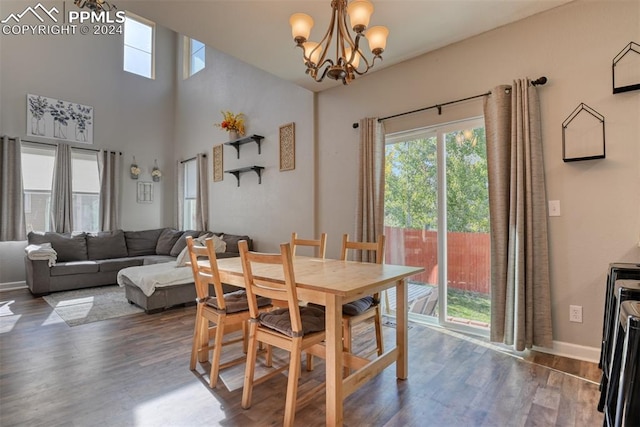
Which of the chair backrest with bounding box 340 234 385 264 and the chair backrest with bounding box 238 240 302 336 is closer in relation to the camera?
the chair backrest with bounding box 238 240 302 336

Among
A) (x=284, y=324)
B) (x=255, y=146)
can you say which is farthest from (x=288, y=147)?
(x=284, y=324)

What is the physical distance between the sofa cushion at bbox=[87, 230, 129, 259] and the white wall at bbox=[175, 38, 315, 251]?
155 cm

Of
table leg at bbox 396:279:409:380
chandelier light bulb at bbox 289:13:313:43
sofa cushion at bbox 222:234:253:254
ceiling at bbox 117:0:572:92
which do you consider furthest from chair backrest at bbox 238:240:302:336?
sofa cushion at bbox 222:234:253:254

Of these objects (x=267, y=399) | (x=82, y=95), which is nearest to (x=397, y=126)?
(x=267, y=399)

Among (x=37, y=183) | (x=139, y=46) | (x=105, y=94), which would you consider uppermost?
(x=139, y=46)

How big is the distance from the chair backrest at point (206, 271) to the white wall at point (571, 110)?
251 centimetres

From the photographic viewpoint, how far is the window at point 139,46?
20.7ft

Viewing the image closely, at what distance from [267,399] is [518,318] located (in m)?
1.97

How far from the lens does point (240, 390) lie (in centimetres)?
201

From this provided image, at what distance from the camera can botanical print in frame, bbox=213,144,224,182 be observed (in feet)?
18.6

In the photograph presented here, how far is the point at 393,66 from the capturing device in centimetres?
344

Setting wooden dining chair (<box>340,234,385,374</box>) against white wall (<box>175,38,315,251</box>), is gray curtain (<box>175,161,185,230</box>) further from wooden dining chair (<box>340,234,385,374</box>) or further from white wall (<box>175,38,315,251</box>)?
wooden dining chair (<box>340,234,385,374</box>)

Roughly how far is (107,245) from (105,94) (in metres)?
2.86

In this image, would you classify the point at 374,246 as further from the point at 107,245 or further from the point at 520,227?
the point at 107,245
